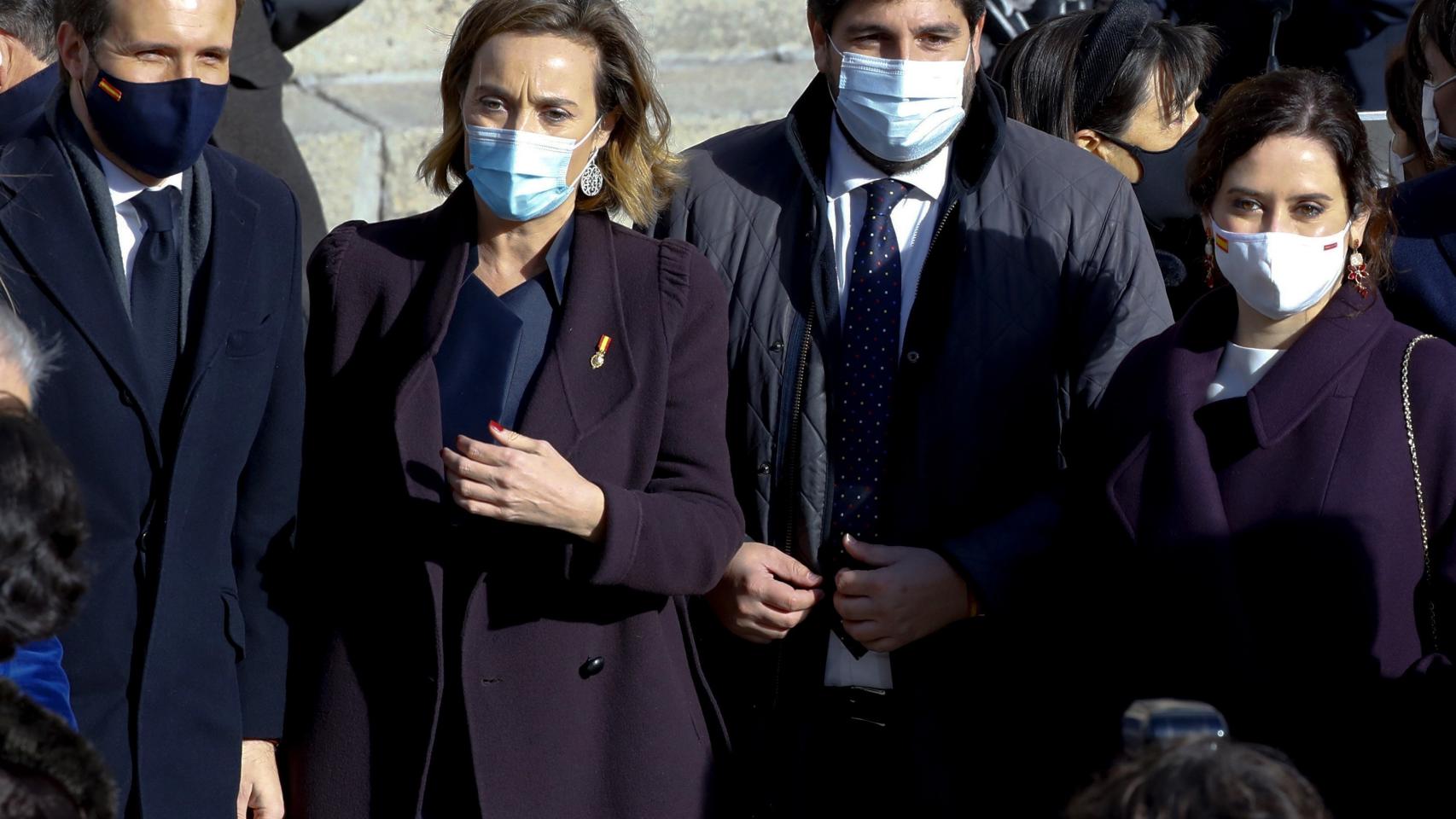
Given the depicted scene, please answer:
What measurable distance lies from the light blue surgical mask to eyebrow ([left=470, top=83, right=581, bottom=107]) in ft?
0.20

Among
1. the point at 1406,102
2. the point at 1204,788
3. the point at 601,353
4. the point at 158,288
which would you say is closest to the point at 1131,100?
the point at 1406,102

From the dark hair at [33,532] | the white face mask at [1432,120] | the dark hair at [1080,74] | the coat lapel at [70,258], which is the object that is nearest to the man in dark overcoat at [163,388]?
the coat lapel at [70,258]

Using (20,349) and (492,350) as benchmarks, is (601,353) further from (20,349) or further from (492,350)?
(20,349)

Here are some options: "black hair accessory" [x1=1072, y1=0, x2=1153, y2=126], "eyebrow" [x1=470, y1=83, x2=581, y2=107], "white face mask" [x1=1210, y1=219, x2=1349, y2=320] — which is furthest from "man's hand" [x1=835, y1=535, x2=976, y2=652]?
"black hair accessory" [x1=1072, y1=0, x2=1153, y2=126]

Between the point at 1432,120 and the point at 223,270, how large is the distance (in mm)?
2313

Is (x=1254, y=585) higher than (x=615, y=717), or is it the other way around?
(x=1254, y=585)

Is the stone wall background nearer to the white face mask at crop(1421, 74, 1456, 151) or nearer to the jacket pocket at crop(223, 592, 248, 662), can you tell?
the white face mask at crop(1421, 74, 1456, 151)

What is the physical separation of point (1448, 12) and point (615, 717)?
6.85 ft

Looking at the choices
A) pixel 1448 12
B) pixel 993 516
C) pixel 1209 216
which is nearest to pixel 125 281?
pixel 993 516

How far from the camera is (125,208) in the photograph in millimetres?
2730

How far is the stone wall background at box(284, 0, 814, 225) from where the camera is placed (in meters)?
6.02

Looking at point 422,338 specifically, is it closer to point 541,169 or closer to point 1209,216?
point 541,169

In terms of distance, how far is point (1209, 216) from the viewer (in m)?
2.93

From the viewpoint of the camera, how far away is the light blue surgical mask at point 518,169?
9.51 feet
